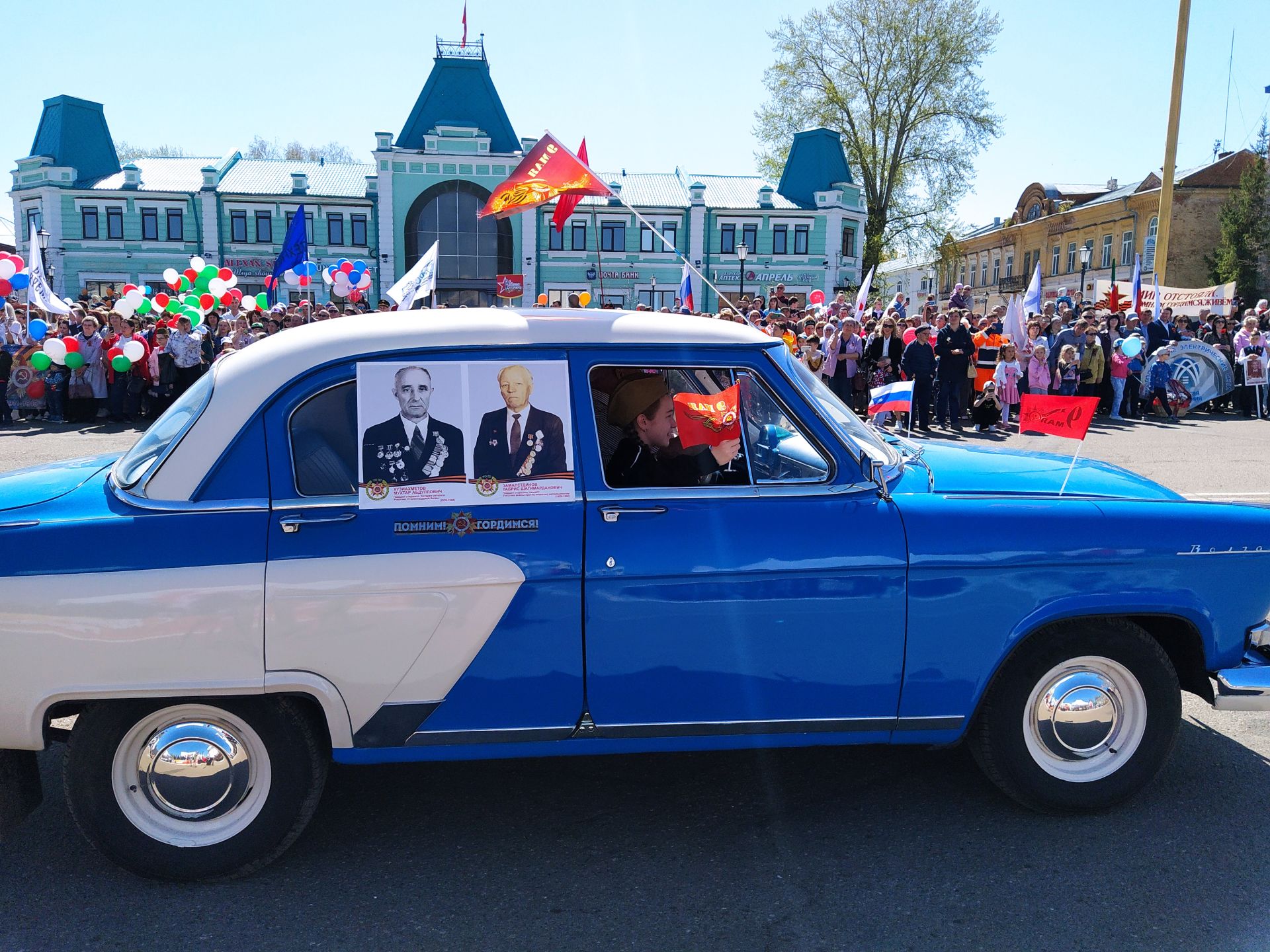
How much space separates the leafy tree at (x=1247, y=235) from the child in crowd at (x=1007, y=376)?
38.2 metres

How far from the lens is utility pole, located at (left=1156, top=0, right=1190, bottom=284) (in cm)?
2225

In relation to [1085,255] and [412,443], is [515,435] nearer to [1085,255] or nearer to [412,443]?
[412,443]

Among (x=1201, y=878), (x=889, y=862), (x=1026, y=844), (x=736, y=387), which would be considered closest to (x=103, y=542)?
(x=736, y=387)

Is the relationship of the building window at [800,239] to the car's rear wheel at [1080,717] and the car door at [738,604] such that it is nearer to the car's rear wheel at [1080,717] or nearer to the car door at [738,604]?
the car's rear wheel at [1080,717]

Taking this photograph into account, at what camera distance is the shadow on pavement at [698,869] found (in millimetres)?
2812

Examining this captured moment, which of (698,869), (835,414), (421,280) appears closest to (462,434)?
(835,414)

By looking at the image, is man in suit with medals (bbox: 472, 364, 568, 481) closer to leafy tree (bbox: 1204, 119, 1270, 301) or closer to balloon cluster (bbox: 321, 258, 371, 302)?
balloon cluster (bbox: 321, 258, 371, 302)

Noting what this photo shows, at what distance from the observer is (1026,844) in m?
3.30

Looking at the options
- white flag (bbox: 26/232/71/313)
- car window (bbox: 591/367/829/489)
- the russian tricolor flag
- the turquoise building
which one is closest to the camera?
car window (bbox: 591/367/829/489)

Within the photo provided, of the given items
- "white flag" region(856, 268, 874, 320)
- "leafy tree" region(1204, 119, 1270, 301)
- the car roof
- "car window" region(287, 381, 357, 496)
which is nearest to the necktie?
the car roof

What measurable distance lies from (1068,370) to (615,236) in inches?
1449

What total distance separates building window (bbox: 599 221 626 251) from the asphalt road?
48362mm

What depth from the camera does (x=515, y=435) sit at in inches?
124

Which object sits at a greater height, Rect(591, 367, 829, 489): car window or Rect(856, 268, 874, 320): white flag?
Rect(856, 268, 874, 320): white flag
